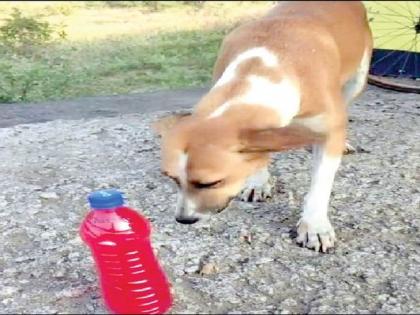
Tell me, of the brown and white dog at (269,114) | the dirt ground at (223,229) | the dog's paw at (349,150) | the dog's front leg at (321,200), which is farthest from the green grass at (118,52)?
the dog's front leg at (321,200)

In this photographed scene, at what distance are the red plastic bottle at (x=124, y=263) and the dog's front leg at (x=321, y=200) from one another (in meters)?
0.75

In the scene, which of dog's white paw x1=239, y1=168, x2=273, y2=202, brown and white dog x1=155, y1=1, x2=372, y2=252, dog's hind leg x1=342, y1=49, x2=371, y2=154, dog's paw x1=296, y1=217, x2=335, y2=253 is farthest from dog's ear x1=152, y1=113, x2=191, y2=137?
dog's hind leg x1=342, y1=49, x2=371, y2=154

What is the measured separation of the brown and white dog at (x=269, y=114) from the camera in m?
2.74

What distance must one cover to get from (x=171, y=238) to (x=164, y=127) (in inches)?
22.6

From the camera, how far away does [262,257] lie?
10.3ft

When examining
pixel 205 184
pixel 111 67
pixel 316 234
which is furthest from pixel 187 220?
pixel 111 67

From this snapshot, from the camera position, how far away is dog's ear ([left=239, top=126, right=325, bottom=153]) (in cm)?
268

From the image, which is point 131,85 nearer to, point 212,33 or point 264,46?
point 212,33

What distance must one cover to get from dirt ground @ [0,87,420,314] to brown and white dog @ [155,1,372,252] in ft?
0.64

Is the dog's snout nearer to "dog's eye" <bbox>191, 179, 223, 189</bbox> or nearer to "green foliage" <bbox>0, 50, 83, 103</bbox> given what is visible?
"dog's eye" <bbox>191, 179, 223, 189</bbox>

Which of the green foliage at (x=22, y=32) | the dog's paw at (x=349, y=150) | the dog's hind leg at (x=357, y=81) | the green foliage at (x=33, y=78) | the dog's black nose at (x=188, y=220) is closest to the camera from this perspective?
the dog's black nose at (x=188, y=220)

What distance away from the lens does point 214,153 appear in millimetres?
2725

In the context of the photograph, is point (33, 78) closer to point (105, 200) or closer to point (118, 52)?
point (118, 52)

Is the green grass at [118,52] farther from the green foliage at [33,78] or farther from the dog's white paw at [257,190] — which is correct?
the dog's white paw at [257,190]
